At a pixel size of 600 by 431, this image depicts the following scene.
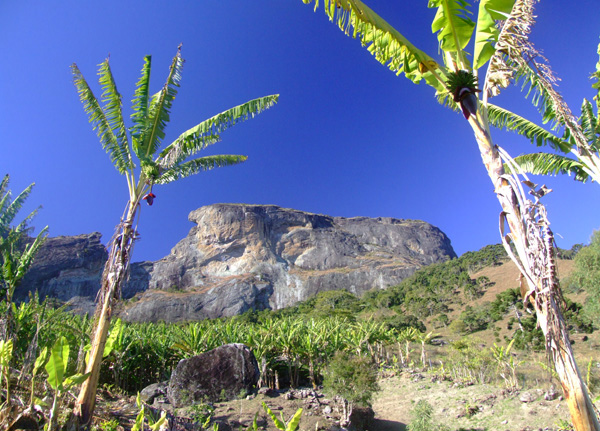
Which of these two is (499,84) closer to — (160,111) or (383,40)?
(383,40)

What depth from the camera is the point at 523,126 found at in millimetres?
7668

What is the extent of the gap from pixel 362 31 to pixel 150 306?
211ft

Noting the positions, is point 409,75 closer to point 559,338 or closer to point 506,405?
point 559,338

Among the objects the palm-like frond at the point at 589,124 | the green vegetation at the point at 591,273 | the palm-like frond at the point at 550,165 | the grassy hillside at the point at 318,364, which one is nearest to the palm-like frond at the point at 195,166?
the grassy hillside at the point at 318,364

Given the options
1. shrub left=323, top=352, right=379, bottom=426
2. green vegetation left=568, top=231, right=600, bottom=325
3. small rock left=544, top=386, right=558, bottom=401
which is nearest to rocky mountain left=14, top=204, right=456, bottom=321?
green vegetation left=568, top=231, right=600, bottom=325

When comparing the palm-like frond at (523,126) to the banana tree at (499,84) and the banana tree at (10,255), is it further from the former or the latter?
the banana tree at (10,255)

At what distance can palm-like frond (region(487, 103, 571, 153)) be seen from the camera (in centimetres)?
737

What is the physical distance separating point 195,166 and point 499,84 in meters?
5.15

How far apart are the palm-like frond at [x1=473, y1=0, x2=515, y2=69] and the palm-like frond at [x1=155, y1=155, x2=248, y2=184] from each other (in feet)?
15.6

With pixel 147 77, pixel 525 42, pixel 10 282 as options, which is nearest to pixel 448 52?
pixel 525 42

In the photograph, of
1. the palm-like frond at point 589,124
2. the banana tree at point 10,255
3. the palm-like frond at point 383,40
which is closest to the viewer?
the palm-like frond at point 383,40

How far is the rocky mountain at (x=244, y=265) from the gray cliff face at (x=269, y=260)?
206 mm

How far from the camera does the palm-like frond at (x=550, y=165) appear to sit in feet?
26.4

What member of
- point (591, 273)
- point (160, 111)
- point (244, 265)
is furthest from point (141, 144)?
point (244, 265)
